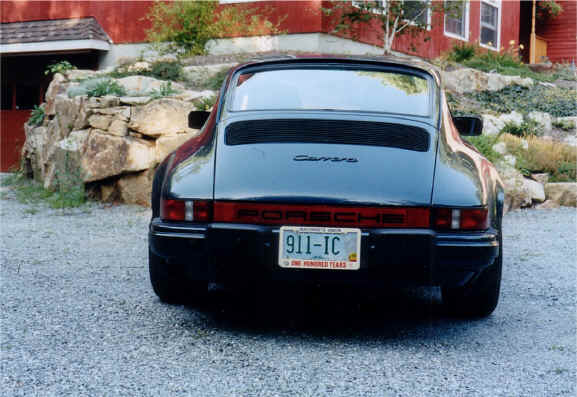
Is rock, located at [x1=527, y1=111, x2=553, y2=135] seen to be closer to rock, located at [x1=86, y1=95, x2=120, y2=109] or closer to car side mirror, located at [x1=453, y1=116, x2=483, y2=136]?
rock, located at [x1=86, y1=95, x2=120, y2=109]

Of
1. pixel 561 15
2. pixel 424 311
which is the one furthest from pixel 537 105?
→ pixel 561 15

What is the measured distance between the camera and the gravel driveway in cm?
296

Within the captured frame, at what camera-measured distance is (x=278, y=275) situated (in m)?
3.32

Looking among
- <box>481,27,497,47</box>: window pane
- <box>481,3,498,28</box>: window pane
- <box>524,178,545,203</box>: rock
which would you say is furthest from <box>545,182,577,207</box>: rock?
<box>481,3,498,28</box>: window pane

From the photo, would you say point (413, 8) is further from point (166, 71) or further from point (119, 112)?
point (119, 112)

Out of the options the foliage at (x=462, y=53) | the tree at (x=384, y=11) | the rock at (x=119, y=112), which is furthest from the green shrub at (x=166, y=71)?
the foliage at (x=462, y=53)

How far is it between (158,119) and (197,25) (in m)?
5.07

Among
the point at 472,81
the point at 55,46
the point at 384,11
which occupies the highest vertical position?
the point at 384,11

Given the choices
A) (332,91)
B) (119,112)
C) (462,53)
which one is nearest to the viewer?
(332,91)

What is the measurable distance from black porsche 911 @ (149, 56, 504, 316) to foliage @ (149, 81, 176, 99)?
19.5 ft

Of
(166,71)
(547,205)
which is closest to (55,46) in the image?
(166,71)

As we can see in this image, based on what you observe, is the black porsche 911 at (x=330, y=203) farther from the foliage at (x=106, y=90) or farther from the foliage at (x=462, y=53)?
the foliage at (x=462, y=53)

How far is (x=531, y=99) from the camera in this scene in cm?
1313

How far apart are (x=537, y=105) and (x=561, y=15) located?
13240 millimetres
